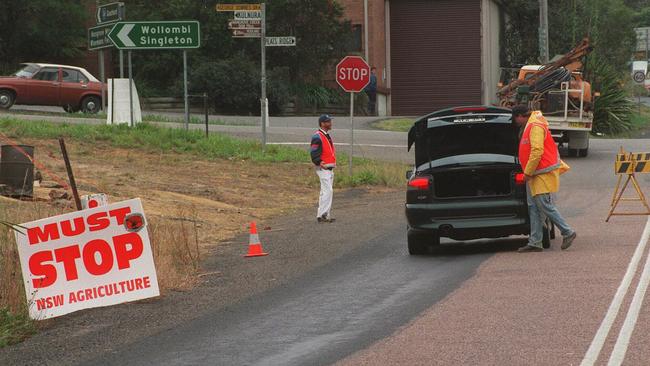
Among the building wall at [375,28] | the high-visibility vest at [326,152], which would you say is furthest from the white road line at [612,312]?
the building wall at [375,28]

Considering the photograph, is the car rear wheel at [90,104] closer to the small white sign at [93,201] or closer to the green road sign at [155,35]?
the green road sign at [155,35]

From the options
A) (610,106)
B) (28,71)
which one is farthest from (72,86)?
(610,106)

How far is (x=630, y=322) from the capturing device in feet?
29.9

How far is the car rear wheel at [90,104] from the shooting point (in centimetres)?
3831

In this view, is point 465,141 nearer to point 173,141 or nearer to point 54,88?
point 173,141

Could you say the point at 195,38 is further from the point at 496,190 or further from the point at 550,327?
the point at 550,327

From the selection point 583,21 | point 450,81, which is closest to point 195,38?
point 450,81

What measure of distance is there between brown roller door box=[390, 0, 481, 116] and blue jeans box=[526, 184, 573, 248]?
129 feet

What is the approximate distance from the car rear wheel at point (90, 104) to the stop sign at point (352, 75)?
51.2 feet

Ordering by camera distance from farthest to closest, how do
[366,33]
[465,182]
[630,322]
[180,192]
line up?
[366,33]
[180,192]
[465,182]
[630,322]

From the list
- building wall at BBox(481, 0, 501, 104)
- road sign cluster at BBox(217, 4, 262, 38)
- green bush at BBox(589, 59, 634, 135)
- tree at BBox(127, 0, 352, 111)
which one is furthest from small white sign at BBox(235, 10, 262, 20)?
building wall at BBox(481, 0, 501, 104)

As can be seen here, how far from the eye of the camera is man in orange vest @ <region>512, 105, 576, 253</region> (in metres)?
13.7

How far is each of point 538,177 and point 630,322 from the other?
16.0 feet

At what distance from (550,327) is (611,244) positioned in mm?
→ 5211
